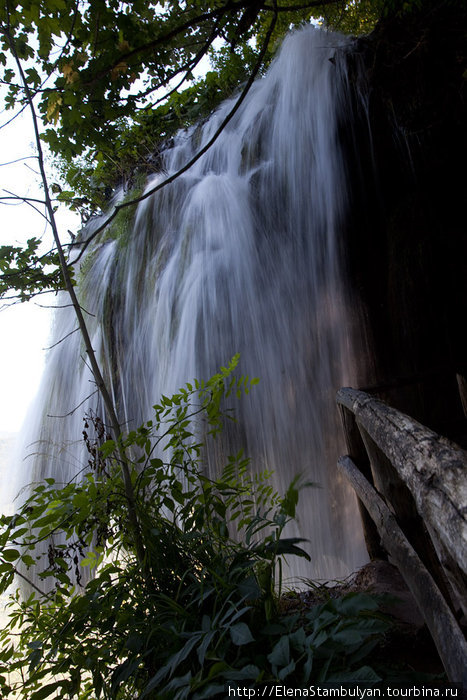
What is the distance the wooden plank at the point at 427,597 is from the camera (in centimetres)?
125

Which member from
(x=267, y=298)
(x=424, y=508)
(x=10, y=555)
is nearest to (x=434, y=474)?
(x=424, y=508)

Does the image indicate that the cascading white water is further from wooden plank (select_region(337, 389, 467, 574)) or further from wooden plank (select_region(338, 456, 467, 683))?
wooden plank (select_region(337, 389, 467, 574))

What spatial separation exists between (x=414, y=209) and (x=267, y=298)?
5.64 feet

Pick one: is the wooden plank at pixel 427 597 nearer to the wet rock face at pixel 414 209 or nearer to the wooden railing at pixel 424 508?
the wooden railing at pixel 424 508

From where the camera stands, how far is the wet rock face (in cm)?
407

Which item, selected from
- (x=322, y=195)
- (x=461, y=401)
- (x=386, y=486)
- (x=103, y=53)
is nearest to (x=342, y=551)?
(x=461, y=401)

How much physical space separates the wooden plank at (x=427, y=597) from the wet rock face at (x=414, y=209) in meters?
2.07

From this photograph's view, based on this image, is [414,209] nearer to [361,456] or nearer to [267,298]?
[267,298]

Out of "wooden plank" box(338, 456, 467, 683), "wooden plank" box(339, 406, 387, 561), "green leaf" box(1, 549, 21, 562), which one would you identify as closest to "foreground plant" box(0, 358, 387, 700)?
"green leaf" box(1, 549, 21, 562)

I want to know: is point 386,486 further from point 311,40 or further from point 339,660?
point 311,40

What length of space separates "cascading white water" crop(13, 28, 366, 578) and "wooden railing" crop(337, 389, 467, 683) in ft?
5.33

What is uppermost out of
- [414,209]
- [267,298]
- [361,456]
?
[414,209]

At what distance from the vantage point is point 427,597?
1.51m

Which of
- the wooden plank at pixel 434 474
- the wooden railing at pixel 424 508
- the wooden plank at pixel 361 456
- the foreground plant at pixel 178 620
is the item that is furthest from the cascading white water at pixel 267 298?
the wooden plank at pixel 434 474
